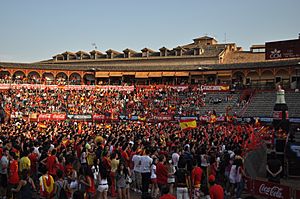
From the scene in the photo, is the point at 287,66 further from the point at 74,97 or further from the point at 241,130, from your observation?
the point at 74,97

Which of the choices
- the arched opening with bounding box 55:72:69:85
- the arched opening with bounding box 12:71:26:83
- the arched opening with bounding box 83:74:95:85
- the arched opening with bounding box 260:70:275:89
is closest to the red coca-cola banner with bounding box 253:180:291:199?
the arched opening with bounding box 260:70:275:89

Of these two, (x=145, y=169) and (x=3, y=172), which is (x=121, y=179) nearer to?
(x=145, y=169)

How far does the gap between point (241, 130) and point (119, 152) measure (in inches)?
618

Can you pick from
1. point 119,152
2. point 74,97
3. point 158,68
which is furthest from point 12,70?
point 119,152

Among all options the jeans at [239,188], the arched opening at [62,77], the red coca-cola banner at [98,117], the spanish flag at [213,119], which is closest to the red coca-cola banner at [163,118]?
the spanish flag at [213,119]

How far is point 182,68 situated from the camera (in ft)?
162

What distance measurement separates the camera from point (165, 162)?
11.5 m

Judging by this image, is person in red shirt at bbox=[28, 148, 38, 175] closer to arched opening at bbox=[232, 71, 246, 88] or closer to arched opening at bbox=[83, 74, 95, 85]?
arched opening at bbox=[232, 71, 246, 88]

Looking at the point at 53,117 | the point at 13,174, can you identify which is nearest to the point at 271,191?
the point at 13,174

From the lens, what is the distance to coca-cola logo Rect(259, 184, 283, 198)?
10.5 metres

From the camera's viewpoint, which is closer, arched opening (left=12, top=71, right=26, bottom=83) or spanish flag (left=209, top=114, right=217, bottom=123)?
spanish flag (left=209, top=114, right=217, bottom=123)

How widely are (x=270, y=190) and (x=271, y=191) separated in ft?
0.19

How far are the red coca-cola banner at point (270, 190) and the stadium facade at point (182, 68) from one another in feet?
108

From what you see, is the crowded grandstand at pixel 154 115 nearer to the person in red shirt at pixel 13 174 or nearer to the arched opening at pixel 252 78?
the person in red shirt at pixel 13 174
